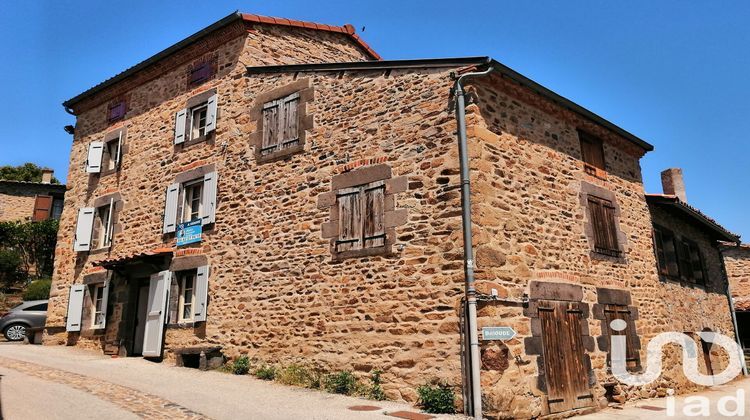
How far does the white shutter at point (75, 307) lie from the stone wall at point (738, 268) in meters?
20.3

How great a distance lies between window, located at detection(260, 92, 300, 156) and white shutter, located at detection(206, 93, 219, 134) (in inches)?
59.9

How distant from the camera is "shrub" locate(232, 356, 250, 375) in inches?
360

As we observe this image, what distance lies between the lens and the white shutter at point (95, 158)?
43.9ft

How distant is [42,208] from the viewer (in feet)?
71.9

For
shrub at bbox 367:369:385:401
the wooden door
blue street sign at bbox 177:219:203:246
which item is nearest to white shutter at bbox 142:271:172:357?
blue street sign at bbox 177:219:203:246

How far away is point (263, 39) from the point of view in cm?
1155

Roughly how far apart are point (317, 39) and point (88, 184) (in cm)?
716

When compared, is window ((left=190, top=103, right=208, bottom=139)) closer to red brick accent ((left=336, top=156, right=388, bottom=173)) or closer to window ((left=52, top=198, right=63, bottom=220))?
red brick accent ((left=336, top=156, right=388, bottom=173))

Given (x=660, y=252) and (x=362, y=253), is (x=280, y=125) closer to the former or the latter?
(x=362, y=253)

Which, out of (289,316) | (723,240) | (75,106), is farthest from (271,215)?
(723,240)

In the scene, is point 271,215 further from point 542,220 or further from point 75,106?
point 75,106

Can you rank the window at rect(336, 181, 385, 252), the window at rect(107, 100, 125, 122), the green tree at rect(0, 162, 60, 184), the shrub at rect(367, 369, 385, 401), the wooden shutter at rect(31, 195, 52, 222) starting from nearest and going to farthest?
the shrub at rect(367, 369, 385, 401)
the window at rect(336, 181, 385, 252)
the window at rect(107, 100, 125, 122)
the wooden shutter at rect(31, 195, 52, 222)
the green tree at rect(0, 162, 60, 184)

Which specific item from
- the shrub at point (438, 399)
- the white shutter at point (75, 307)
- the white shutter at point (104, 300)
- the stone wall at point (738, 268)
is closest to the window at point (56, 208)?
the white shutter at point (75, 307)

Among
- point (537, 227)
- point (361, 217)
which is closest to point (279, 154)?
point (361, 217)
